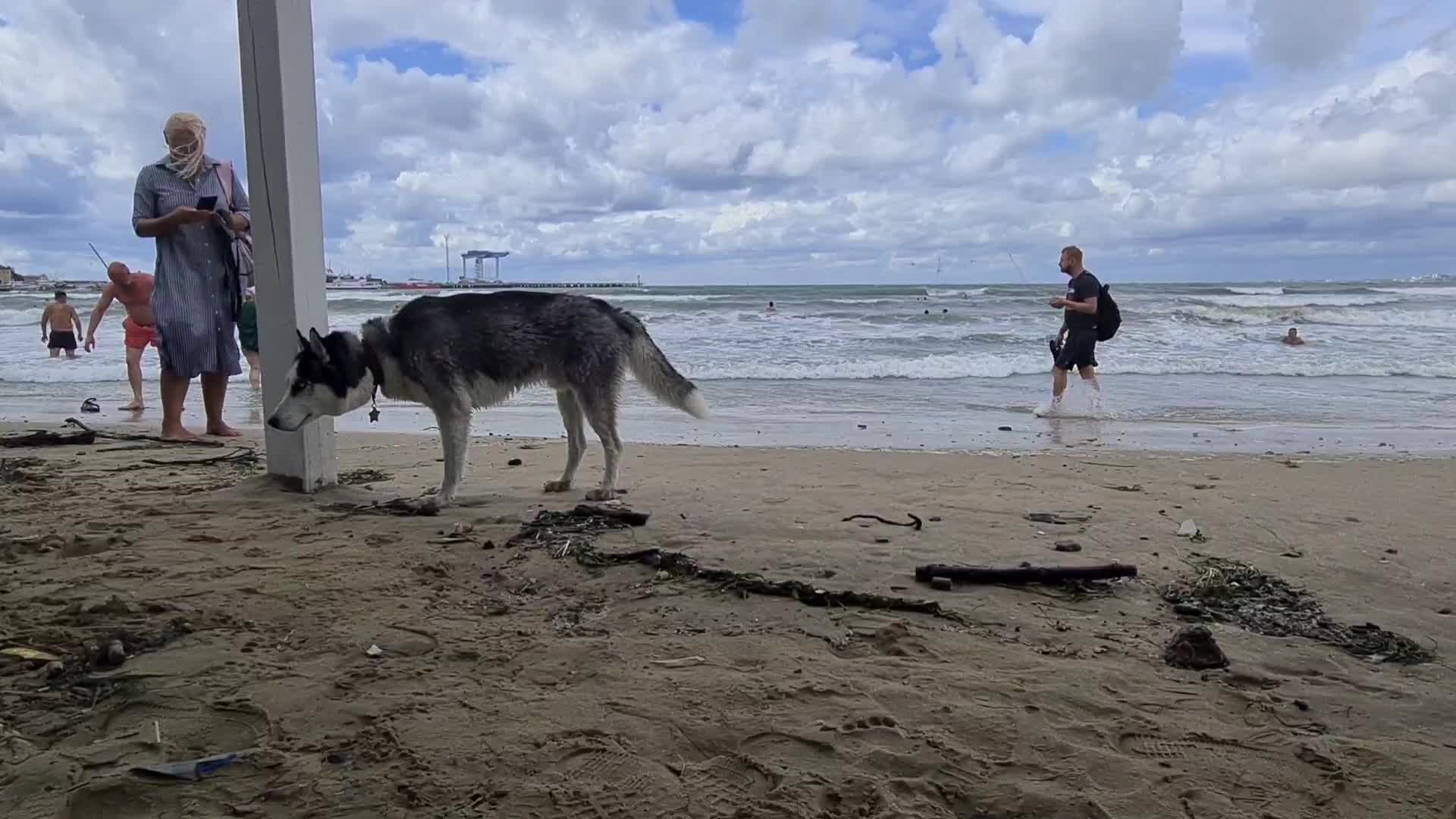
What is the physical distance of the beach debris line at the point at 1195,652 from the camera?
9.57 ft

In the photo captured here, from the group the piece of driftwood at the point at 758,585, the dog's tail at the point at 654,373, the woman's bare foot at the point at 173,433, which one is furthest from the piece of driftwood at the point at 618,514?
the woman's bare foot at the point at 173,433

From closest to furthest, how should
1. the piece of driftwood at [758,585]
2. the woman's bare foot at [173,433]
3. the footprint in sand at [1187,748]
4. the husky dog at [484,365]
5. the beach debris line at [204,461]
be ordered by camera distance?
the footprint in sand at [1187,748], the piece of driftwood at [758,585], the husky dog at [484,365], the beach debris line at [204,461], the woman's bare foot at [173,433]

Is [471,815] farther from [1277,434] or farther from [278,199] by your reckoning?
[1277,434]

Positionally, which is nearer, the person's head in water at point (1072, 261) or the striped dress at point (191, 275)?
the striped dress at point (191, 275)

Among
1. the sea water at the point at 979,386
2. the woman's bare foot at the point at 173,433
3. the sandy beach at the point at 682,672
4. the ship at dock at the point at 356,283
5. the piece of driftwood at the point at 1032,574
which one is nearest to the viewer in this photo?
the sandy beach at the point at 682,672

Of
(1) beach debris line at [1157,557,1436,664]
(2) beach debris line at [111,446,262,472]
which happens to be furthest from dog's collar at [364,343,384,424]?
(1) beach debris line at [1157,557,1436,664]

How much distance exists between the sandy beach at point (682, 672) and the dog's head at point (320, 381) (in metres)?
0.52

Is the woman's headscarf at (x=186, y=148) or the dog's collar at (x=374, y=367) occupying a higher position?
the woman's headscarf at (x=186, y=148)

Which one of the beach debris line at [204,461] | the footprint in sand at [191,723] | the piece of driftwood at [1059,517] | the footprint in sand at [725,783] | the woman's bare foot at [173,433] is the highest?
the woman's bare foot at [173,433]

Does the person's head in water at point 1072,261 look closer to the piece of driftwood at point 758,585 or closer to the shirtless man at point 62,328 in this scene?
the piece of driftwood at point 758,585

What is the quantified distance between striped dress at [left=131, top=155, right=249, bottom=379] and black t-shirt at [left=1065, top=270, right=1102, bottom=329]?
9168 millimetres

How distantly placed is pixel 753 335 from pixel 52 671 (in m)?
21.2

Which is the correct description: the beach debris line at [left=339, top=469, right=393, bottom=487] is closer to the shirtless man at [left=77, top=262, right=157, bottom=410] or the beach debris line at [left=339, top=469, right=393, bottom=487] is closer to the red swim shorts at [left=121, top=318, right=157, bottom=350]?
the shirtless man at [left=77, top=262, right=157, bottom=410]

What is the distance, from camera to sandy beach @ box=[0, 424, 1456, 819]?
2.12m
